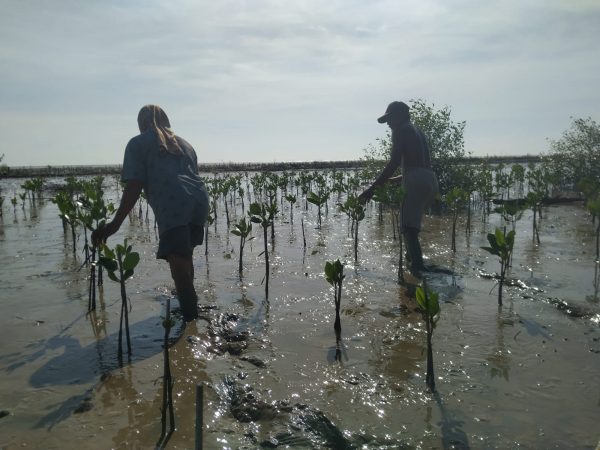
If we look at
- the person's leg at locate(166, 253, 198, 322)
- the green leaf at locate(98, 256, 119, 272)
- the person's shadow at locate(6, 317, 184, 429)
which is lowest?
the person's shadow at locate(6, 317, 184, 429)

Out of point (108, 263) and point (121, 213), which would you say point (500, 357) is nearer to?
point (108, 263)

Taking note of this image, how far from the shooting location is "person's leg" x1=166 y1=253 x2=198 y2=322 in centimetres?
418

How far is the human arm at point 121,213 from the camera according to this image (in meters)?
3.98

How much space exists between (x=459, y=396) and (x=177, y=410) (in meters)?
1.80

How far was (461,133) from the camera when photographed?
45.9 ft

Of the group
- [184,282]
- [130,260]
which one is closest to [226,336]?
[184,282]

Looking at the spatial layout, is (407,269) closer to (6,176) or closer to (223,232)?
(223,232)

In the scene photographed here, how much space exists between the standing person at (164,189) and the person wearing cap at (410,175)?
8.90ft

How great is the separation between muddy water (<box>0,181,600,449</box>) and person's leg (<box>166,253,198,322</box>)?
0.52 feet

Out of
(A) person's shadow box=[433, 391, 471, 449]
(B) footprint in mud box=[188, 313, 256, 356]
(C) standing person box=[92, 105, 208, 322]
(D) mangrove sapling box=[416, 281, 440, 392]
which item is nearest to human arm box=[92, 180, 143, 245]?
(C) standing person box=[92, 105, 208, 322]

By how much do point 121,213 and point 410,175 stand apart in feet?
12.6

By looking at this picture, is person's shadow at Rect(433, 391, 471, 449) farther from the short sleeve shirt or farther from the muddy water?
the short sleeve shirt

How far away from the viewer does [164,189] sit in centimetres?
408

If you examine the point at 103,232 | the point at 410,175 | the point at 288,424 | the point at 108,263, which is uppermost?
the point at 410,175
